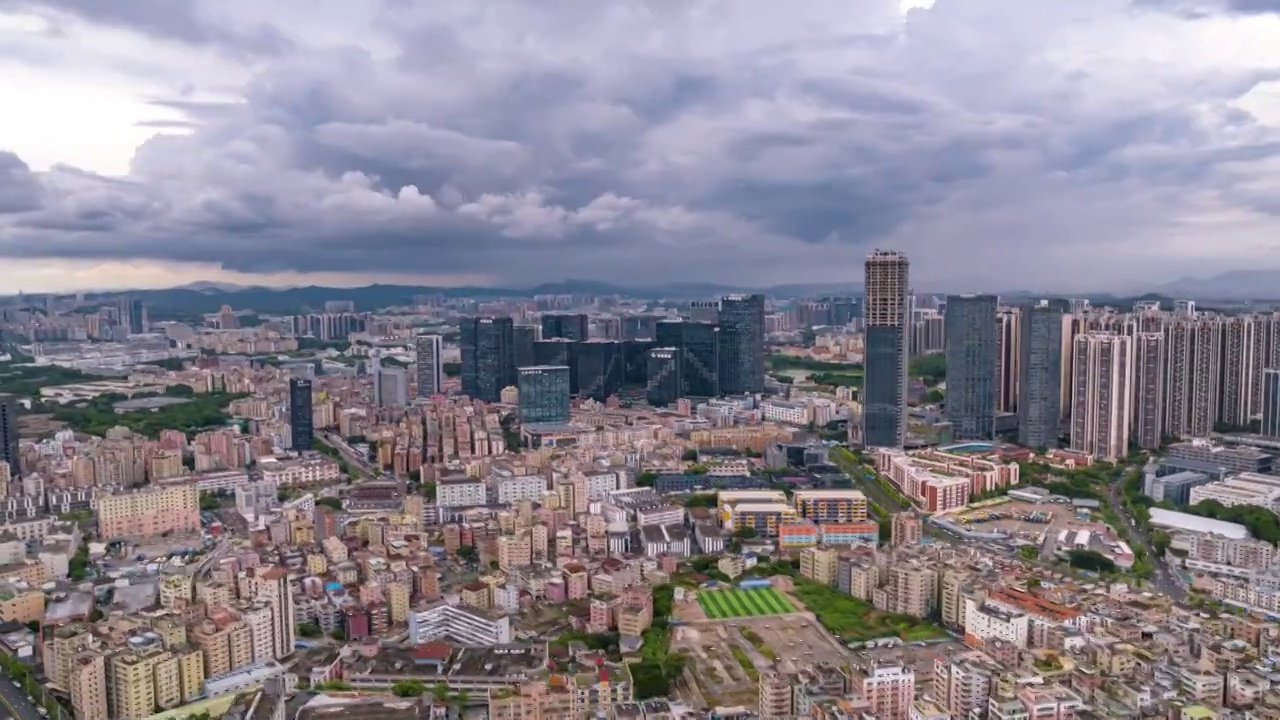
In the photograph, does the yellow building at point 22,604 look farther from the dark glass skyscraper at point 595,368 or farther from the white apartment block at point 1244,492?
the dark glass skyscraper at point 595,368

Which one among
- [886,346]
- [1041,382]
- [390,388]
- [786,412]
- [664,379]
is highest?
[886,346]

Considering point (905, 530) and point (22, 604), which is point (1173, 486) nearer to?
point (905, 530)

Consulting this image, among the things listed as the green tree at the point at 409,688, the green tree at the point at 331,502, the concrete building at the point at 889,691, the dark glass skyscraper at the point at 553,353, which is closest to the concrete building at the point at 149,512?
the green tree at the point at 331,502

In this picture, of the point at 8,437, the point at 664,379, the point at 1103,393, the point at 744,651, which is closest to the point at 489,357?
the point at 664,379

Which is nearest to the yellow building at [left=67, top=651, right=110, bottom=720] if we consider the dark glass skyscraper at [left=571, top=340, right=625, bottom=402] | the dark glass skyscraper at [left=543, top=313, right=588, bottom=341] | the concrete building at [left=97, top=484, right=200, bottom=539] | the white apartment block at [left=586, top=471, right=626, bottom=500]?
the concrete building at [left=97, top=484, right=200, bottom=539]

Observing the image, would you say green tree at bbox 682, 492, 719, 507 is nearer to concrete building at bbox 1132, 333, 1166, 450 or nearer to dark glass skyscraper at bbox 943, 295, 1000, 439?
dark glass skyscraper at bbox 943, 295, 1000, 439

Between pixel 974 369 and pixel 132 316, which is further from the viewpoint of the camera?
pixel 132 316
